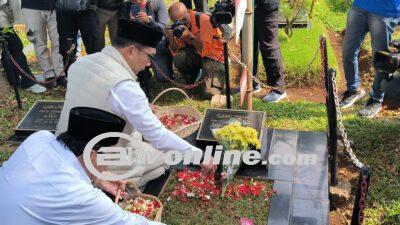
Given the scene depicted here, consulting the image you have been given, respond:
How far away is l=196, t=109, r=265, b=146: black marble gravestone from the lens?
4867mm

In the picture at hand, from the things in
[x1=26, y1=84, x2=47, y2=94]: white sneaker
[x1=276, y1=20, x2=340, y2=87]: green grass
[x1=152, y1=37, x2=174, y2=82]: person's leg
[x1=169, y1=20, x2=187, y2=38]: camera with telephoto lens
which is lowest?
[x1=276, y1=20, x2=340, y2=87]: green grass

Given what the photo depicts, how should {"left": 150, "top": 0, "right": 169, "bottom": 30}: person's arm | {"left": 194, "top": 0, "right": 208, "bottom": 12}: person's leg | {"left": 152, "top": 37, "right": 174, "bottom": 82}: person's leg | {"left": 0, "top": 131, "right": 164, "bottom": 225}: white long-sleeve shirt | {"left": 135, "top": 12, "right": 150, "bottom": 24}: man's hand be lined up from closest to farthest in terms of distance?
{"left": 0, "top": 131, "right": 164, "bottom": 225}: white long-sleeve shirt < {"left": 135, "top": 12, "right": 150, "bottom": 24}: man's hand < {"left": 150, "top": 0, "right": 169, "bottom": 30}: person's arm < {"left": 152, "top": 37, "right": 174, "bottom": 82}: person's leg < {"left": 194, "top": 0, "right": 208, "bottom": 12}: person's leg

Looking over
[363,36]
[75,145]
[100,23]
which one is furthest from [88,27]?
[75,145]

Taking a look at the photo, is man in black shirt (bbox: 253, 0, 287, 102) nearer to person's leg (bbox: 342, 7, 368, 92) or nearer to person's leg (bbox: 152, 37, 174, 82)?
person's leg (bbox: 342, 7, 368, 92)

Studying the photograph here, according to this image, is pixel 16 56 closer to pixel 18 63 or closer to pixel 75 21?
pixel 18 63

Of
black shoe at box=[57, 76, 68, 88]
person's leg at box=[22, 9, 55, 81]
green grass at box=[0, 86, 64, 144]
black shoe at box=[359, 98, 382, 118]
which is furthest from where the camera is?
black shoe at box=[57, 76, 68, 88]

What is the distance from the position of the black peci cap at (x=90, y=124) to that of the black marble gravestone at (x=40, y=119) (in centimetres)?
243

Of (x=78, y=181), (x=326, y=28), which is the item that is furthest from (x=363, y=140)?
(x=326, y=28)

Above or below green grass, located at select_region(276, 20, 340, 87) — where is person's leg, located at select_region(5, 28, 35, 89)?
above

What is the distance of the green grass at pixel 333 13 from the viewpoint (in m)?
9.50

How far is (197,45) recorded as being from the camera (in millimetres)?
6457

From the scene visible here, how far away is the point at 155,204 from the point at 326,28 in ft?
21.8

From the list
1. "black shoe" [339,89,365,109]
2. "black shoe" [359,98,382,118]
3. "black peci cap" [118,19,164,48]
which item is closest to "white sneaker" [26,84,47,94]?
"black peci cap" [118,19,164,48]

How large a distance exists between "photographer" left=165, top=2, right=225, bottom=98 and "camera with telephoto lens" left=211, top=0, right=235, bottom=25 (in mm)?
624
